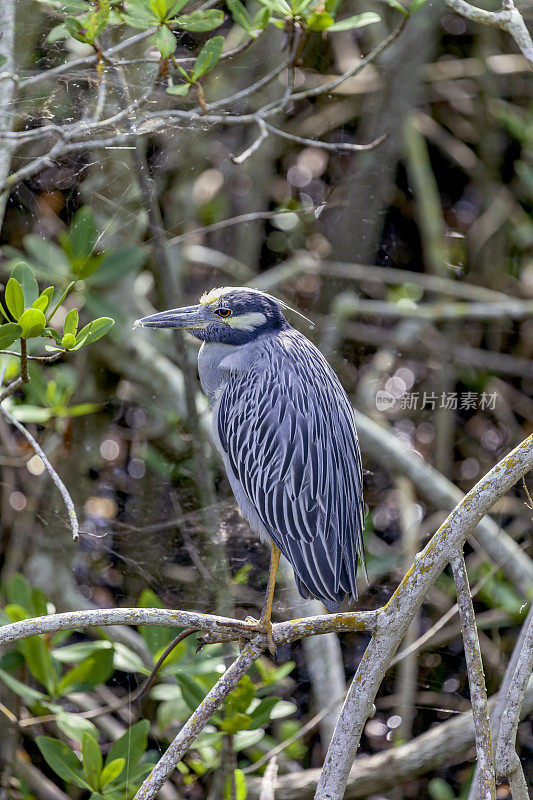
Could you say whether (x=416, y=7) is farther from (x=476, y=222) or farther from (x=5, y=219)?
(x=476, y=222)

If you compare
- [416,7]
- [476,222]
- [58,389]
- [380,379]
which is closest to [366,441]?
[380,379]

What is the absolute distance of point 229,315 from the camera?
66.4 inches

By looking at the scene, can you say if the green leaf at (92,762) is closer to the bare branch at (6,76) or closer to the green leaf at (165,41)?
the bare branch at (6,76)

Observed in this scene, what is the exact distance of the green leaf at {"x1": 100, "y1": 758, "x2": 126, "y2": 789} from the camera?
5.16 feet

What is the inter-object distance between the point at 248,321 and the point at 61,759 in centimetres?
95

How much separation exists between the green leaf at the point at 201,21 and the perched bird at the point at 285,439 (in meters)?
0.50

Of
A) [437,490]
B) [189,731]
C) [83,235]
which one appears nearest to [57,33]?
[83,235]

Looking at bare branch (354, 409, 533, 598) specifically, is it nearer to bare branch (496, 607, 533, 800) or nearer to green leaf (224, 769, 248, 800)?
green leaf (224, 769, 248, 800)

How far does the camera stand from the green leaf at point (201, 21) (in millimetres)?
1492

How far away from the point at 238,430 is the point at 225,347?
0.19 meters

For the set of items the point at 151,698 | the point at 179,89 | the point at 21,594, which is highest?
the point at 179,89

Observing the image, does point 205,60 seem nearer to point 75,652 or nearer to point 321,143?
point 321,143

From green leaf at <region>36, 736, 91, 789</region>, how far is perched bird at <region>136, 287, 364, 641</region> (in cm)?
54

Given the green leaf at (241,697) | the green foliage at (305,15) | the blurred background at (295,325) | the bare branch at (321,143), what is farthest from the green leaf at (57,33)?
the green leaf at (241,697)
